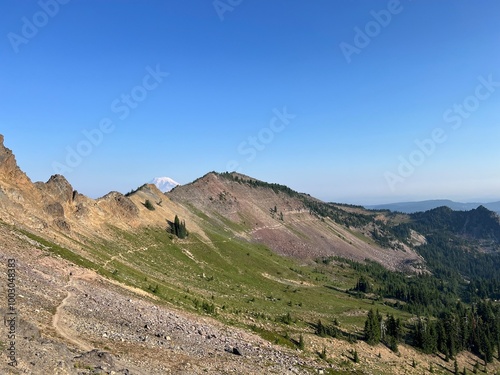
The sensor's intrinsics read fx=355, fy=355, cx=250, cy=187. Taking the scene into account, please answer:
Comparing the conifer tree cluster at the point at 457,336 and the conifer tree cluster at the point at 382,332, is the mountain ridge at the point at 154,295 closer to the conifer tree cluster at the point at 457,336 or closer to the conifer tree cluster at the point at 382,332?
the conifer tree cluster at the point at 382,332

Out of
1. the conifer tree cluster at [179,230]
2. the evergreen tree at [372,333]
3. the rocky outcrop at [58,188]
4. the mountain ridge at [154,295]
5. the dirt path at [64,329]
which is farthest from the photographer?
the conifer tree cluster at [179,230]

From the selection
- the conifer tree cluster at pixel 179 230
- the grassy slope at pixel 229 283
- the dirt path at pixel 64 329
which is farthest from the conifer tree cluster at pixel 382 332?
the dirt path at pixel 64 329

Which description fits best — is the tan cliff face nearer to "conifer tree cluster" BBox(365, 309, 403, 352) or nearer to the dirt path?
the dirt path

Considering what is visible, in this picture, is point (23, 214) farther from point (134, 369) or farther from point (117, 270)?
point (134, 369)

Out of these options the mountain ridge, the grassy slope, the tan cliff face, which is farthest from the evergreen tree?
the tan cliff face

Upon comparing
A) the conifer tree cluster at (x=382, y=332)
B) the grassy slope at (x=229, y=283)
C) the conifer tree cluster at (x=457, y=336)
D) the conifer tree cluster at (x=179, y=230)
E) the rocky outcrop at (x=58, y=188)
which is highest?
the rocky outcrop at (x=58, y=188)

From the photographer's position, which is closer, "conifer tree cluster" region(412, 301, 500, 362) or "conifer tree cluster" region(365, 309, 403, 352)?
"conifer tree cluster" region(365, 309, 403, 352)

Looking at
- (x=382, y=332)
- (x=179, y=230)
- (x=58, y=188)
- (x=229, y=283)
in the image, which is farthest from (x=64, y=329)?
(x=179, y=230)

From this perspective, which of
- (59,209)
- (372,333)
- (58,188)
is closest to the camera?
(59,209)

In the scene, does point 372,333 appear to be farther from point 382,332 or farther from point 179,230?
point 179,230

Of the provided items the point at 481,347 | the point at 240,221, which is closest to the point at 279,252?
the point at 240,221

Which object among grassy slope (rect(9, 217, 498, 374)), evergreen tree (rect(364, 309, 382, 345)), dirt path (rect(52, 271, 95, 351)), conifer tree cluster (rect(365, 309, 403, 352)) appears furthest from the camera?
conifer tree cluster (rect(365, 309, 403, 352))

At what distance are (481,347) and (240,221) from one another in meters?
114

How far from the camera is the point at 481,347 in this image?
106312 millimetres
